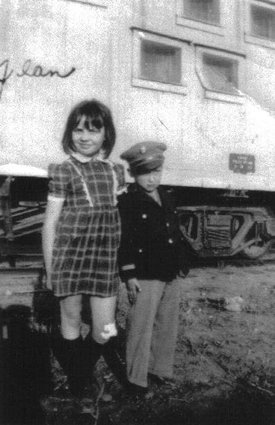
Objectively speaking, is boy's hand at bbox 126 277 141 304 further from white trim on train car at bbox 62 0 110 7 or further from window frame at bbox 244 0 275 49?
window frame at bbox 244 0 275 49

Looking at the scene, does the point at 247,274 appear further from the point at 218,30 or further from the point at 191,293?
the point at 218,30

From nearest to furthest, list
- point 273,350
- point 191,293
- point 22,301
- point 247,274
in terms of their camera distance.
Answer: point 273,350
point 22,301
point 191,293
point 247,274

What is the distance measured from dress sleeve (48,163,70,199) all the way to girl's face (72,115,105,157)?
174mm

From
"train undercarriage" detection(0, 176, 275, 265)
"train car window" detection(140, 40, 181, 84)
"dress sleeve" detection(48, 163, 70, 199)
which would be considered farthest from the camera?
"train car window" detection(140, 40, 181, 84)

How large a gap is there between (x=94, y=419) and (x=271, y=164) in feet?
18.2

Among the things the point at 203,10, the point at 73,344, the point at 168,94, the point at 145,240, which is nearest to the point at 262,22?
the point at 203,10

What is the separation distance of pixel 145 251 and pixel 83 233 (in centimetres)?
40

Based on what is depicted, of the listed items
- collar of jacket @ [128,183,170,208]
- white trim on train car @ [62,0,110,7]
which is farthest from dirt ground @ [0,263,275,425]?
white trim on train car @ [62,0,110,7]

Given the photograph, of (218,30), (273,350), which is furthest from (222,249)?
(273,350)

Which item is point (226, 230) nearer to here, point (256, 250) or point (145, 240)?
point (256, 250)

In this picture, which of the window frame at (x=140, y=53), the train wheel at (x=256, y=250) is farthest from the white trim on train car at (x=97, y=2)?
the train wheel at (x=256, y=250)

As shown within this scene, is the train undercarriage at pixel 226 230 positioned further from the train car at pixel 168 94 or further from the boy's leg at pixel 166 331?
the boy's leg at pixel 166 331

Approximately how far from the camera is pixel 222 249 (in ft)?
24.0

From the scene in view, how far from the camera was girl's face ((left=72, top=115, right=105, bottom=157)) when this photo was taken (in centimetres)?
267
